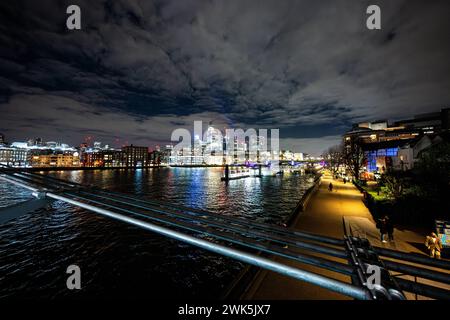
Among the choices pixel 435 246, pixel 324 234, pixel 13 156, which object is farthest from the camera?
pixel 13 156

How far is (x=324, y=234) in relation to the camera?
38.6ft

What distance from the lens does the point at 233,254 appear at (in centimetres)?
158

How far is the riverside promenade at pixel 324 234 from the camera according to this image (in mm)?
6281

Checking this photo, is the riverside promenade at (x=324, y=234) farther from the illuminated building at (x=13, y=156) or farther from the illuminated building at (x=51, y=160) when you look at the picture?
the illuminated building at (x=13, y=156)

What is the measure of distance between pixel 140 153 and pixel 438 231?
195 m

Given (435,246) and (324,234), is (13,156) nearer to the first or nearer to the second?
(324,234)

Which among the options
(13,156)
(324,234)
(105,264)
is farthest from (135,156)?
(324,234)

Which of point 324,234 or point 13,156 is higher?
point 13,156

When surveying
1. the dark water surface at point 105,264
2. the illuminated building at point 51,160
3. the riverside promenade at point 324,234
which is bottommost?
the dark water surface at point 105,264

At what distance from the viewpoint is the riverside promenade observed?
6.28m

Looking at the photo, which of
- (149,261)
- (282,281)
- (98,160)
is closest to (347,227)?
(282,281)

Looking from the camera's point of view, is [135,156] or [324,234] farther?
[135,156]

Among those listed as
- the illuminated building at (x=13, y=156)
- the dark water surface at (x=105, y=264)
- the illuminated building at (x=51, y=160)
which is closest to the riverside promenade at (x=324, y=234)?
the dark water surface at (x=105, y=264)

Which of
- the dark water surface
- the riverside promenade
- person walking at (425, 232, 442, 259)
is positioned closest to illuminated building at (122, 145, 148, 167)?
the dark water surface
